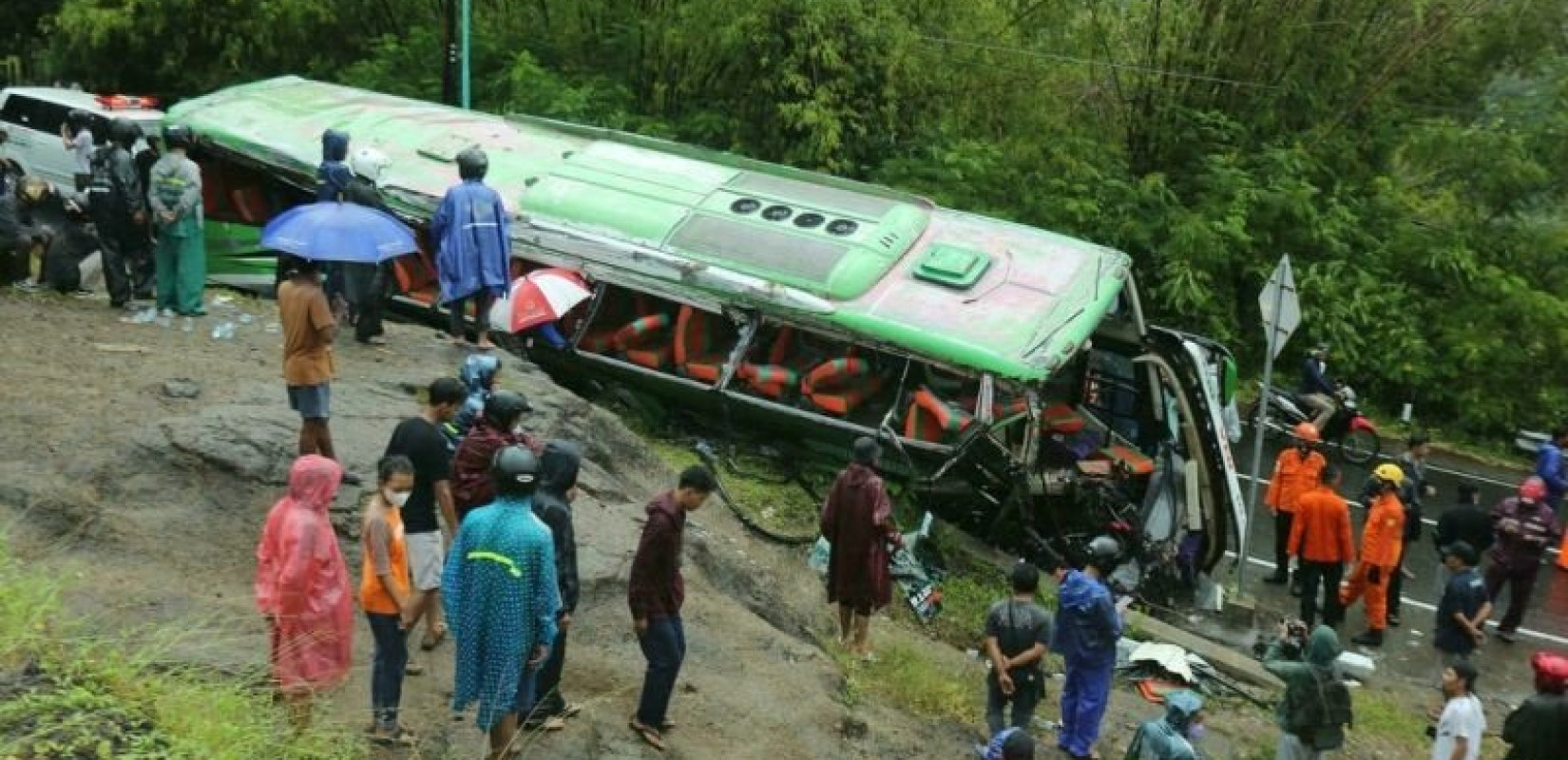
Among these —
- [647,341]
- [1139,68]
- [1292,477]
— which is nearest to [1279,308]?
[1292,477]

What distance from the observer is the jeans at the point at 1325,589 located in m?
11.2

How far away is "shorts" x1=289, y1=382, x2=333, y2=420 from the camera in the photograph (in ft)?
25.9

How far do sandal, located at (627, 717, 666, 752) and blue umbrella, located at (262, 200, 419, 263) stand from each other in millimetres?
3431

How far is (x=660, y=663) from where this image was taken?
6.64m

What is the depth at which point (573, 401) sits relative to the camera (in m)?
10.7

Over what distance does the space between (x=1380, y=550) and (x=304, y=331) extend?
8.02 m

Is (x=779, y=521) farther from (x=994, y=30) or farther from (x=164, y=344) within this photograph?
(x=994, y=30)

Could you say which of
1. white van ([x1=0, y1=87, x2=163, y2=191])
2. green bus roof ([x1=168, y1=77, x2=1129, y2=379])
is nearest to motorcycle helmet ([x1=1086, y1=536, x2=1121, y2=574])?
green bus roof ([x1=168, y1=77, x2=1129, y2=379])

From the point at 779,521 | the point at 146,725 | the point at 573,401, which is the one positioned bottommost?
the point at 779,521

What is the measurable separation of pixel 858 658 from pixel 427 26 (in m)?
14.4

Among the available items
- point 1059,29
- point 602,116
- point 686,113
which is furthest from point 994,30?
point 602,116

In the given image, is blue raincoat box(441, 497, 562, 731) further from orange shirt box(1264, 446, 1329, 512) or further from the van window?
the van window

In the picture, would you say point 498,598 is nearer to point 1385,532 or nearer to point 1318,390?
point 1385,532

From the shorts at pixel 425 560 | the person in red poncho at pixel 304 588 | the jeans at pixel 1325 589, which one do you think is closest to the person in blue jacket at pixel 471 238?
the shorts at pixel 425 560
